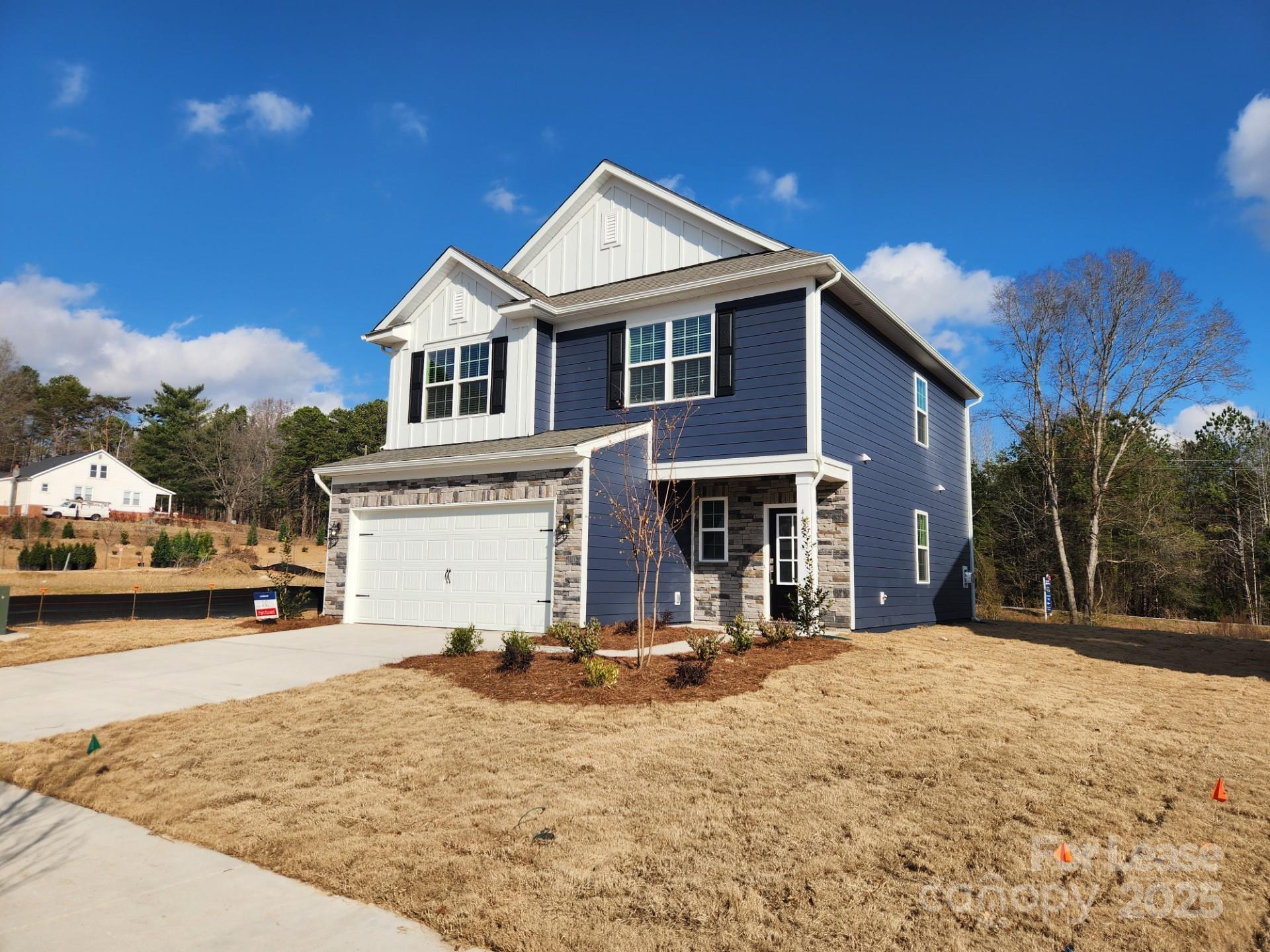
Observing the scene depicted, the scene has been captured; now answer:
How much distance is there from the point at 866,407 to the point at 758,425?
2.70m

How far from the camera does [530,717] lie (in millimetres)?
6598

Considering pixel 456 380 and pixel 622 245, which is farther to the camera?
pixel 456 380

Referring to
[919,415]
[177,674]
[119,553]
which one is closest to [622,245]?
[919,415]

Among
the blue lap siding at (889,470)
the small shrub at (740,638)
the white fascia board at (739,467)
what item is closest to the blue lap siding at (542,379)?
the white fascia board at (739,467)

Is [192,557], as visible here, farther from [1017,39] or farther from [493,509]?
[1017,39]

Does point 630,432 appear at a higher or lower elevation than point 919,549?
higher

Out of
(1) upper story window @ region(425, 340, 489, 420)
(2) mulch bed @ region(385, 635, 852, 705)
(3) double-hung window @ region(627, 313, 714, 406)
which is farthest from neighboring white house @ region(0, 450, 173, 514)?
(2) mulch bed @ region(385, 635, 852, 705)

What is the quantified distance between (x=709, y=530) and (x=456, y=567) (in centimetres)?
454

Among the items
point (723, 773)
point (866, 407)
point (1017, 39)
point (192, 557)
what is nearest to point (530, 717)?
point (723, 773)

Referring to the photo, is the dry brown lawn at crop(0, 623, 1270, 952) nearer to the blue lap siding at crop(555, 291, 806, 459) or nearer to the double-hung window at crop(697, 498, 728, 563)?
the blue lap siding at crop(555, 291, 806, 459)

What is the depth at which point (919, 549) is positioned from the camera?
1550 cm

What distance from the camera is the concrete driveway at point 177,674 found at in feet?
24.0

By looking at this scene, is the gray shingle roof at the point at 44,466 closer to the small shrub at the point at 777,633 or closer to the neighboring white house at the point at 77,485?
the neighboring white house at the point at 77,485

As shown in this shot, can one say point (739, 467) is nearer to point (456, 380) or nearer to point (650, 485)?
point (650, 485)
